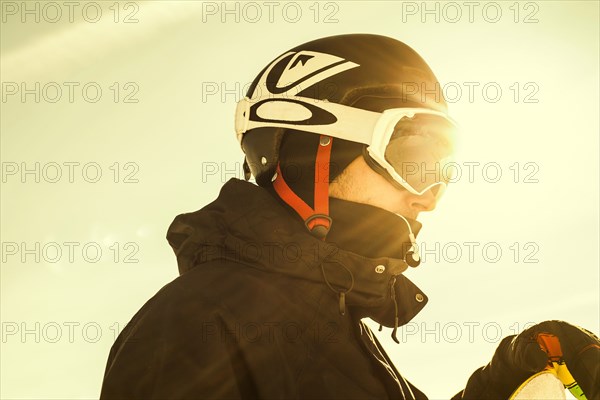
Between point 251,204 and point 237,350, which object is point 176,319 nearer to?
point 237,350

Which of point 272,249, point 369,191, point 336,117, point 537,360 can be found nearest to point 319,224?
point 272,249

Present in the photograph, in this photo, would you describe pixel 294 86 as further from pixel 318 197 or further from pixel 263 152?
pixel 318 197

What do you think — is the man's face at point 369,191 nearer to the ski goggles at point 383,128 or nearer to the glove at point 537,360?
the ski goggles at point 383,128

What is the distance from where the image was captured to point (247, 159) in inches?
179

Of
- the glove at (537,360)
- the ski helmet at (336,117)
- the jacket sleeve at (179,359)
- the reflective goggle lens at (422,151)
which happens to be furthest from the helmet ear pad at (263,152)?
the glove at (537,360)

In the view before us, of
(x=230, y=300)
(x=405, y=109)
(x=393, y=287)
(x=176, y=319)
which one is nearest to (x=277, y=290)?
(x=230, y=300)

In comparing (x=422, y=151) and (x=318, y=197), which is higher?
(x=422, y=151)

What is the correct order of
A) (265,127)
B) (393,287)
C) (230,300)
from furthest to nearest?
(265,127) → (393,287) → (230,300)

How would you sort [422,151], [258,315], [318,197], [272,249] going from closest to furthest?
[258,315], [272,249], [318,197], [422,151]

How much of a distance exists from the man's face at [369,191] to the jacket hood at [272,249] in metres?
0.38

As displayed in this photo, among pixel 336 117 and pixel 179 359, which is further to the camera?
pixel 336 117

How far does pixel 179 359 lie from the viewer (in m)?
2.73

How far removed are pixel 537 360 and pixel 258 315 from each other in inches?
87.5

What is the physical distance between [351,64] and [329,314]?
2027 mm
